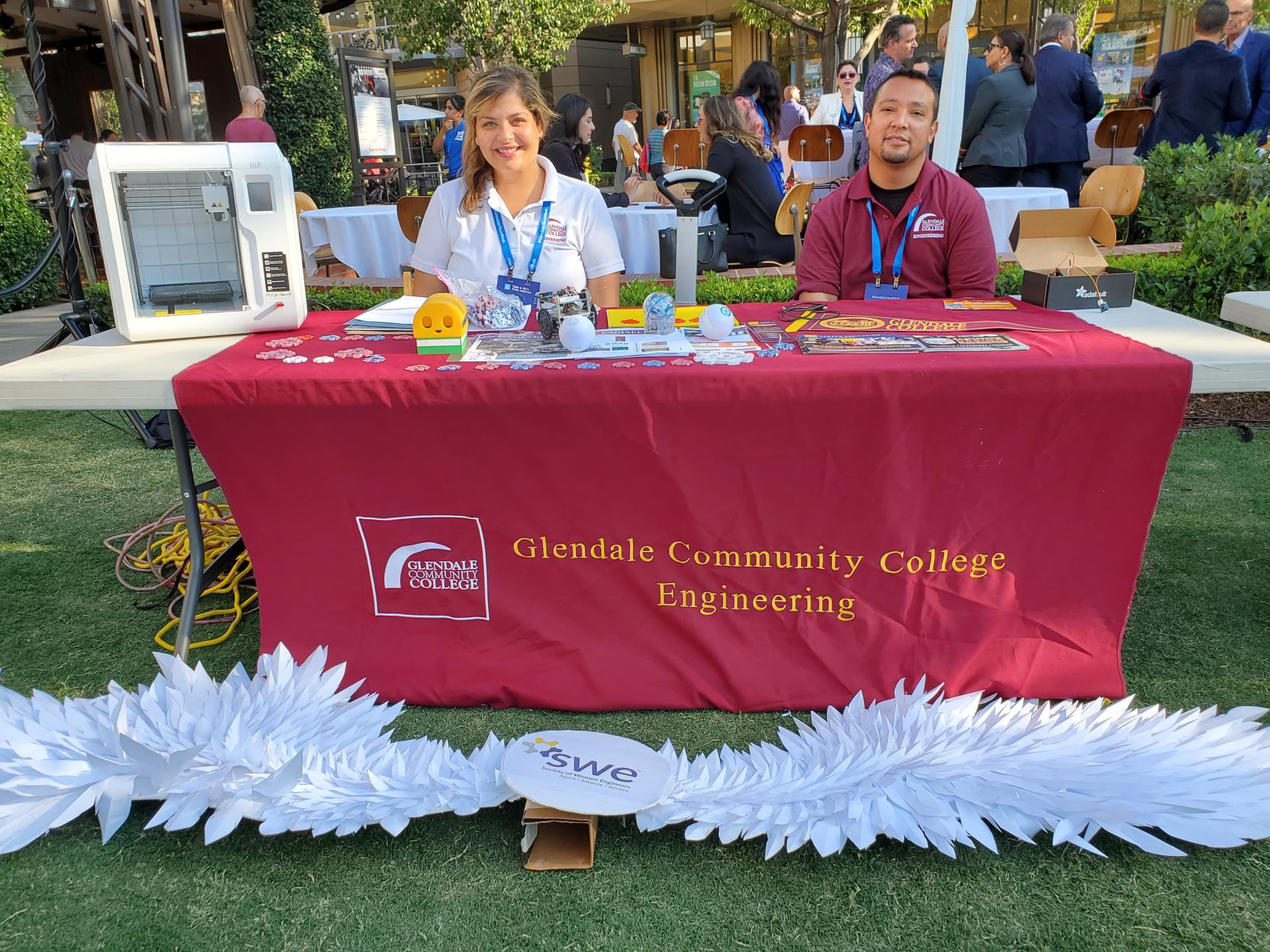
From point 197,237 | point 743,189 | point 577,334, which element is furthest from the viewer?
point 743,189

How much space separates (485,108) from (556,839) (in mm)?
2008

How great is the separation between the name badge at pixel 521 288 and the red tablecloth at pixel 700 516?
614 millimetres

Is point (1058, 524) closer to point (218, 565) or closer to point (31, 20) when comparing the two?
point (218, 565)

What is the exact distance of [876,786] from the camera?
66.3 inches

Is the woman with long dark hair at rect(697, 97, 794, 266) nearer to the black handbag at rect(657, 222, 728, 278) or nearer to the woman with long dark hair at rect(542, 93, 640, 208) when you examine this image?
the black handbag at rect(657, 222, 728, 278)

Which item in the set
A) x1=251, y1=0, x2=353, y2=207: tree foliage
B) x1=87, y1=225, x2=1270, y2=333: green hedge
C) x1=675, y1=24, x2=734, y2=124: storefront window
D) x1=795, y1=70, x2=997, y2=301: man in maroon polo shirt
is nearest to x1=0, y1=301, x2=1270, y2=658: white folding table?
x1=795, y1=70, x2=997, y2=301: man in maroon polo shirt

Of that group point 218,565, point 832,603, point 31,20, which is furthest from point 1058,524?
point 31,20

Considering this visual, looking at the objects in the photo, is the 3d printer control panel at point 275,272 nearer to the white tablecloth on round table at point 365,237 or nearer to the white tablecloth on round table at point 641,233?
the white tablecloth on round table at point 641,233

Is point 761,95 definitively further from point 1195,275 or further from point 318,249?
point 318,249

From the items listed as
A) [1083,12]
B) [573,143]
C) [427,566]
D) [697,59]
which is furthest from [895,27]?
[697,59]

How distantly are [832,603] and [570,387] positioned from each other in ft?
2.52

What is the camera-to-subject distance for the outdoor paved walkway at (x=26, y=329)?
592cm

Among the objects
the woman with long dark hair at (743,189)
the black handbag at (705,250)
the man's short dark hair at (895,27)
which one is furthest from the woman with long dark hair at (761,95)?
the black handbag at (705,250)

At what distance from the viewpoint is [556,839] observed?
66.4 inches
